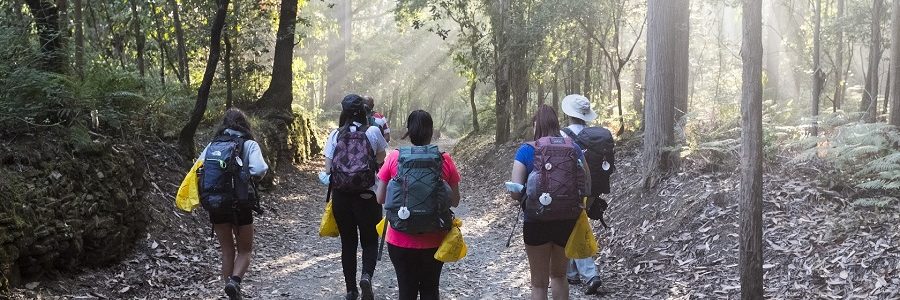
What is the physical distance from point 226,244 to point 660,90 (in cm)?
596

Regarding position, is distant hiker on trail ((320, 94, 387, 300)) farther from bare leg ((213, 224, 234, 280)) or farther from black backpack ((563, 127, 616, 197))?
black backpack ((563, 127, 616, 197))

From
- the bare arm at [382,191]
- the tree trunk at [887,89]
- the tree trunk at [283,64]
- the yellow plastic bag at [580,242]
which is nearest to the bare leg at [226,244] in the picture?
the bare arm at [382,191]

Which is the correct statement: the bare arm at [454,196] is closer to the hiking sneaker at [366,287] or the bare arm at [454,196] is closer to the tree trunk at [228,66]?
the hiking sneaker at [366,287]

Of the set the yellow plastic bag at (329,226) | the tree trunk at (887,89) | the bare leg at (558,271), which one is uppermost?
the tree trunk at (887,89)

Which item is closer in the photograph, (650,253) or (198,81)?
(650,253)

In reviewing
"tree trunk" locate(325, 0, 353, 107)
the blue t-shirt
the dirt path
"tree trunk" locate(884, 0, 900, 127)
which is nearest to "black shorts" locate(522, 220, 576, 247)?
the blue t-shirt

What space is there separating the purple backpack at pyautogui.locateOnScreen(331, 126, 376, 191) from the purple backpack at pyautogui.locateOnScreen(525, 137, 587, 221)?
1.58 m

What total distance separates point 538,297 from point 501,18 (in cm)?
1511

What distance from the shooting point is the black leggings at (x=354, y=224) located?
5906mm

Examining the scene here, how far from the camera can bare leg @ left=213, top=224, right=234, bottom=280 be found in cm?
586

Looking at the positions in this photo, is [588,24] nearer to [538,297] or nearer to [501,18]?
[501,18]

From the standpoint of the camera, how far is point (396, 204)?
4340 millimetres

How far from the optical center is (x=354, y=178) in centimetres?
568

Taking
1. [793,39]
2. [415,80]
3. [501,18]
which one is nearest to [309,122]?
[501,18]
